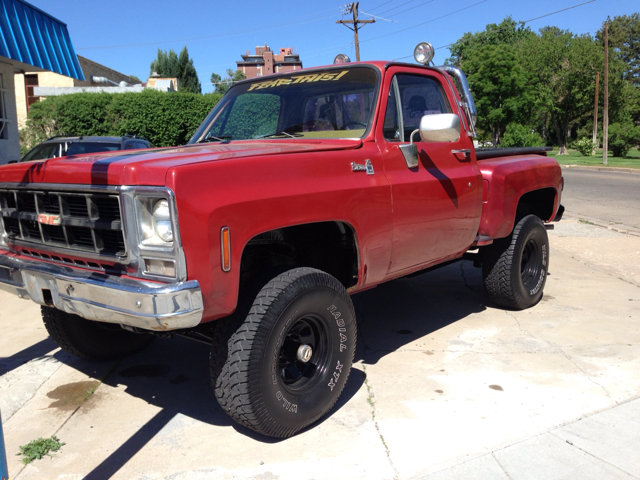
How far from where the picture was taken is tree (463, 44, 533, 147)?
147 feet

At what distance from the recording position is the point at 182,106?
20547 mm

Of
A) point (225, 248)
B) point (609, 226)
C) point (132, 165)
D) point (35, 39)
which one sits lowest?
point (609, 226)

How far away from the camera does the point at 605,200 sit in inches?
556

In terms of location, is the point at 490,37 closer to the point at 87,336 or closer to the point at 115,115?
the point at 115,115

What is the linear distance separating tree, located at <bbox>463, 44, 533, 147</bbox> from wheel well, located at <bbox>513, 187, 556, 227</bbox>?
40523 mm

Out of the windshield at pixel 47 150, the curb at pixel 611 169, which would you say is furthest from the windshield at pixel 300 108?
the curb at pixel 611 169

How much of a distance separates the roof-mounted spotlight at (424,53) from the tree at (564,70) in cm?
4434

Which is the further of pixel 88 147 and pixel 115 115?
pixel 115 115

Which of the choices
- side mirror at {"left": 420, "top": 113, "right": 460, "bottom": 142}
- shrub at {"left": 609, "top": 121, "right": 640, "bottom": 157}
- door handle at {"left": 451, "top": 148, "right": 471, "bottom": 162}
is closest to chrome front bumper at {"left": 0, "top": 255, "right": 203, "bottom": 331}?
side mirror at {"left": 420, "top": 113, "right": 460, "bottom": 142}

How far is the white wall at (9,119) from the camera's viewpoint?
10852mm

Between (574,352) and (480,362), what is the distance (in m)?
0.75

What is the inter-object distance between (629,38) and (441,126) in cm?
9921

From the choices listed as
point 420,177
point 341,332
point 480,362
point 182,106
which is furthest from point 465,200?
point 182,106

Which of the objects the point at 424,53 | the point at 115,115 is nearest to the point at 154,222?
the point at 424,53
